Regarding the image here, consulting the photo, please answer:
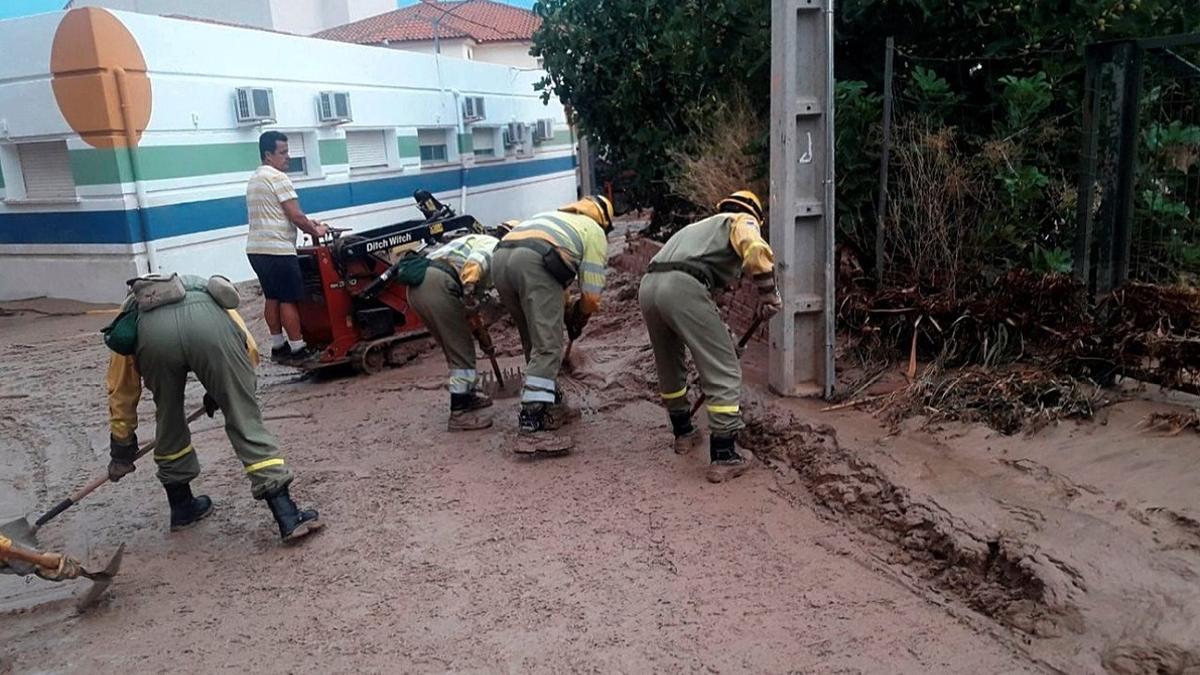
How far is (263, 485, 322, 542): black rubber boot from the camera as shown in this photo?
4445mm

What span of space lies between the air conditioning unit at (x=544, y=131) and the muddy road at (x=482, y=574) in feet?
57.1

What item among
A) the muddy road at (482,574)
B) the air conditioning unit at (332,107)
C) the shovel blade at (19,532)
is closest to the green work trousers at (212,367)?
the muddy road at (482,574)

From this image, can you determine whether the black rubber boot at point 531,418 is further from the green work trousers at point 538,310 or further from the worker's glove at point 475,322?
the worker's glove at point 475,322

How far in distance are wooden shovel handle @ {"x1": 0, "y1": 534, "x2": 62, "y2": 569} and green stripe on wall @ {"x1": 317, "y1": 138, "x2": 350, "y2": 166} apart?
1145 cm

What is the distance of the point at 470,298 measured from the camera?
5.99 meters

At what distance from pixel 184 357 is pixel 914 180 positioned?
437cm

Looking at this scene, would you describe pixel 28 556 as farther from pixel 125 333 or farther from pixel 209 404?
pixel 209 404

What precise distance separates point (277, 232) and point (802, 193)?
4.08m

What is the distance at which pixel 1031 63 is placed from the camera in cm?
608

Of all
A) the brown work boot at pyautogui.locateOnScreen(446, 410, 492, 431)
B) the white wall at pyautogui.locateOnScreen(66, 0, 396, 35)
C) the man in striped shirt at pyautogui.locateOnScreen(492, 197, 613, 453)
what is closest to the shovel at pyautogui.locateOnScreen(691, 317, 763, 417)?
the man in striped shirt at pyautogui.locateOnScreen(492, 197, 613, 453)

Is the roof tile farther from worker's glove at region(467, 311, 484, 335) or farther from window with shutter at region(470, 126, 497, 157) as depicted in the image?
worker's glove at region(467, 311, 484, 335)

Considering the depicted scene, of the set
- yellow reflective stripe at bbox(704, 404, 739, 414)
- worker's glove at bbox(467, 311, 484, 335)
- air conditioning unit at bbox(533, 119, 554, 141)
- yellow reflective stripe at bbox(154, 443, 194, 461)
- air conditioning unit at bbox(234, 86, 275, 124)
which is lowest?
yellow reflective stripe at bbox(154, 443, 194, 461)

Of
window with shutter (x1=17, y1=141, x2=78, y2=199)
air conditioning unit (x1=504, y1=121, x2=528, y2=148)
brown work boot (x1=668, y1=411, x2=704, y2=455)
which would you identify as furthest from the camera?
air conditioning unit (x1=504, y1=121, x2=528, y2=148)

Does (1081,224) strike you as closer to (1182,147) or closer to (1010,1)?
(1182,147)
